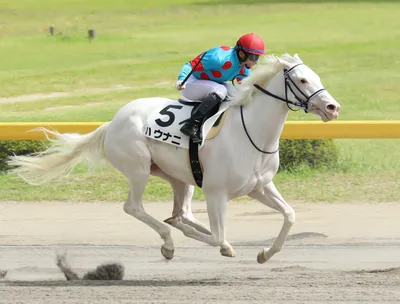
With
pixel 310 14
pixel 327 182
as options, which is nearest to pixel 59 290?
pixel 327 182

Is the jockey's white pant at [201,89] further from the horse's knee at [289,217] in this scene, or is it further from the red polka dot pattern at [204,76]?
the horse's knee at [289,217]

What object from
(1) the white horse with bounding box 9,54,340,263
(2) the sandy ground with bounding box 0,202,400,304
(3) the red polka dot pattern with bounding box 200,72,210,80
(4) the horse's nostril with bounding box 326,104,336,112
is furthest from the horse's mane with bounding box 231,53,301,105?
(2) the sandy ground with bounding box 0,202,400,304

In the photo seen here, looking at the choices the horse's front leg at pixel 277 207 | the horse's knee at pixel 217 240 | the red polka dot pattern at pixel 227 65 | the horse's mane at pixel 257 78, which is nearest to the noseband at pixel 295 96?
the horse's mane at pixel 257 78

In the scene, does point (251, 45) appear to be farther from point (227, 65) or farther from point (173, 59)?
point (173, 59)

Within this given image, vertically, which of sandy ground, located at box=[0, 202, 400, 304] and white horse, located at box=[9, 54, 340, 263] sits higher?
white horse, located at box=[9, 54, 340, 263]

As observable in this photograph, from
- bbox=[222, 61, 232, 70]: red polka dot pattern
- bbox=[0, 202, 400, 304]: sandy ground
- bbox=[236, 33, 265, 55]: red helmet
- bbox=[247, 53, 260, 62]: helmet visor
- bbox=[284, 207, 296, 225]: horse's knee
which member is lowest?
bbox=[0, 202, 400, 304]: sandy ground

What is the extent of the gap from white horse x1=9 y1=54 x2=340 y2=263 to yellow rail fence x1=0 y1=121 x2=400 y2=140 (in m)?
2.56

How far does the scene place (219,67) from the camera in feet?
23.9

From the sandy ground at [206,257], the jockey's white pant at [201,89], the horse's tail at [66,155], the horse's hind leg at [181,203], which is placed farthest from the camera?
the horse's tail at [66,155]

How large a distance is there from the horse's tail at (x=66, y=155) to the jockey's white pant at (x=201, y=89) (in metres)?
0.79

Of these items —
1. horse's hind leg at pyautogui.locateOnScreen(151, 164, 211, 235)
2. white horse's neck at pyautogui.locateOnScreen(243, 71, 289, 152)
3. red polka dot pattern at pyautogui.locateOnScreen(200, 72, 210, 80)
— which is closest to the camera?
white horse's neck at pyautogui.locateOnScreen(243, 71, 289, 152)

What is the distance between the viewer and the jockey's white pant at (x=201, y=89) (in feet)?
24.0

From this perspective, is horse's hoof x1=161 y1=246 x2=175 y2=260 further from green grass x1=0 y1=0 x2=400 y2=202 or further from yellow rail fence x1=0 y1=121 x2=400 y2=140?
yellow rail fence x1=0 y1=121 x2=400 y2=140

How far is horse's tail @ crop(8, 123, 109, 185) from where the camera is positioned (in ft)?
26.0
